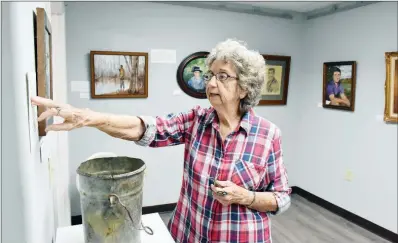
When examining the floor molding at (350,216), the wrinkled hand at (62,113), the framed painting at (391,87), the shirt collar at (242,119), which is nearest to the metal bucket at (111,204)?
the wrinkled hand at (62,113)

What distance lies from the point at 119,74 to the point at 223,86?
2.12 metres

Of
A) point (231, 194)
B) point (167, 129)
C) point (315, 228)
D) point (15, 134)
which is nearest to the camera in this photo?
point (15, 134)

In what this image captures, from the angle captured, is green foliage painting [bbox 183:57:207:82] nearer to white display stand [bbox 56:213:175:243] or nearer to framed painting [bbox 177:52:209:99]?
framed painting [bbox 177:52:209:99]

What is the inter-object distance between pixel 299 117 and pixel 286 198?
2.91 m

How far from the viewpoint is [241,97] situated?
126cm

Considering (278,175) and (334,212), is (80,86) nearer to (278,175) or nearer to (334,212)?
(278,175)

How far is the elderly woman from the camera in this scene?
3.88 ft

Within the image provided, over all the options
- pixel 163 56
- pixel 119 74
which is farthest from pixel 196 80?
pixel 119 74

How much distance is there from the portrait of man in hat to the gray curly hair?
83.4 inches

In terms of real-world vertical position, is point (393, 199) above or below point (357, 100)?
below

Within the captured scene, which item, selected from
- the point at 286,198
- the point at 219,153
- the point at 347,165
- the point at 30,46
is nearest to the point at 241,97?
the point at 219,153

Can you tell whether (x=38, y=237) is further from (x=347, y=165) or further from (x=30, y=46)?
(x=347, y=165)

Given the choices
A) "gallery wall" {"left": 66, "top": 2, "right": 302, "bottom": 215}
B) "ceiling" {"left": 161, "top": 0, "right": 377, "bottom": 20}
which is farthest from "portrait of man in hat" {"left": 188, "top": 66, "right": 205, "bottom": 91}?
"ceiling" {"left": 161, "top": 0, "right": 377, "bottom": 20}

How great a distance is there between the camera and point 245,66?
1.20 m
